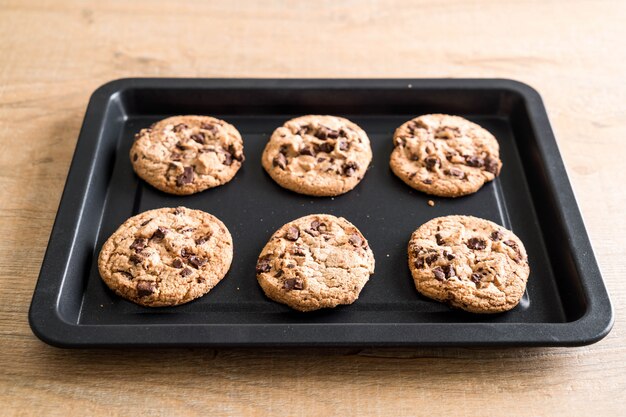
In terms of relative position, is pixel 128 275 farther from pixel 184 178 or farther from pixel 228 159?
pixel 228 159

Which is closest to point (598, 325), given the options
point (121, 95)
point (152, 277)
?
point (152, 277)

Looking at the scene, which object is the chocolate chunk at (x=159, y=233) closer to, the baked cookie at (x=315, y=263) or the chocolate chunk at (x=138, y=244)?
the chocolate chunk at (x=138, y=244)

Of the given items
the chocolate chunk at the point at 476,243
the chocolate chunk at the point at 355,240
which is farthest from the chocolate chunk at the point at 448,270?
the chocolate chunk at the point at 355,240

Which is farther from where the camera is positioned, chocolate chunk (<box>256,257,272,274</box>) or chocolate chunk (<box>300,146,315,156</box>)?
chocolate chunk (<box>300,146,315,156</box>)

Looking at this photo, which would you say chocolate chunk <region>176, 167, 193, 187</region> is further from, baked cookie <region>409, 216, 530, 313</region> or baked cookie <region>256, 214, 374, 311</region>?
baked cookie <region>409, 216, 530, 313</region>

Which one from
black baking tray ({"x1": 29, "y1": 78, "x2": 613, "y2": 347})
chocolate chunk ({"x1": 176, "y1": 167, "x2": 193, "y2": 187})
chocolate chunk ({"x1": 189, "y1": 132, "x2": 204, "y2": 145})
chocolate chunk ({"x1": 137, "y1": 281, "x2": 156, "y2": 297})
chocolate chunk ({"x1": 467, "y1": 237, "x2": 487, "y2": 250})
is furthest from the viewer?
chocolate chunk ({"x1": 189, "y1": 132, "x2": 204, "y2": 145})

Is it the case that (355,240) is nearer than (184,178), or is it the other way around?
(355,240)

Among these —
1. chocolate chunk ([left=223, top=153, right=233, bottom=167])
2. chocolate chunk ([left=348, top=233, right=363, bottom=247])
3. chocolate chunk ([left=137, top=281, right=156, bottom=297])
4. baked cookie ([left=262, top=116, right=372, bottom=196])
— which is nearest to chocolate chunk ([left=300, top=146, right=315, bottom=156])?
baked cookie ([left=262, top=116, right=372, bottom=196])

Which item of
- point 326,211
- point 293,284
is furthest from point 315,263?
point 326,211
